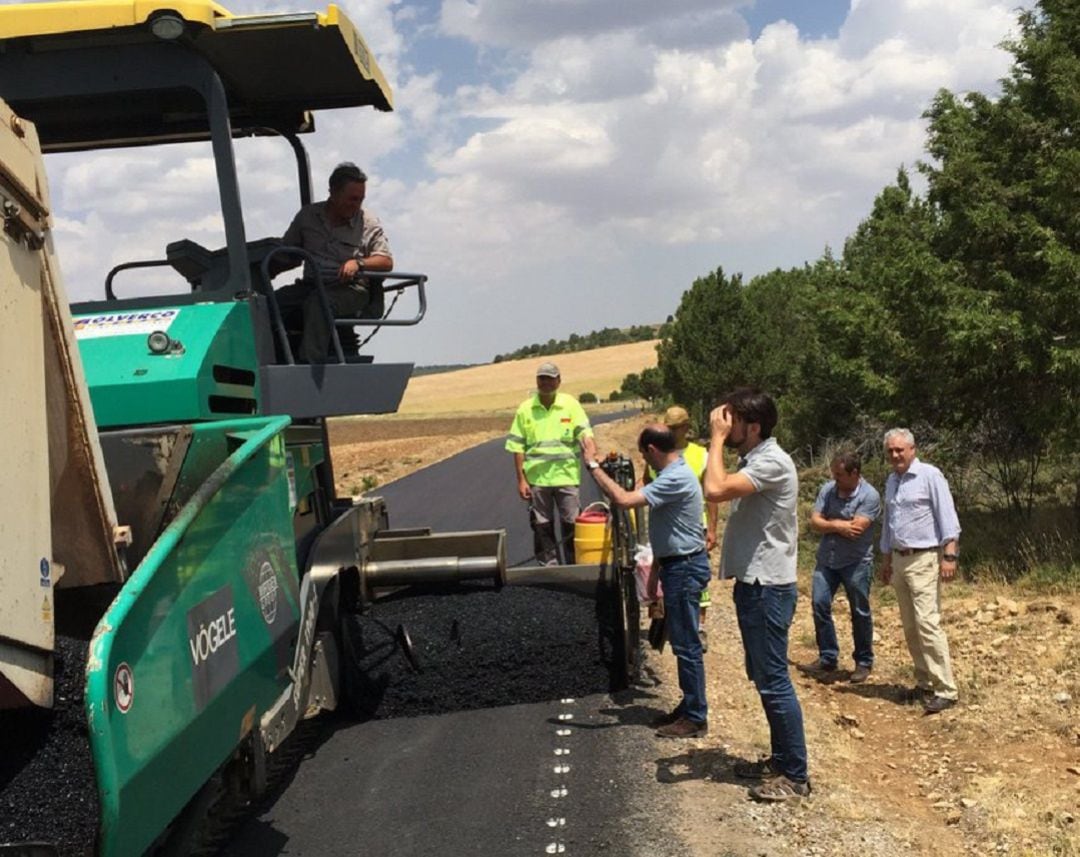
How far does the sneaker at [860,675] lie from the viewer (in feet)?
22.5

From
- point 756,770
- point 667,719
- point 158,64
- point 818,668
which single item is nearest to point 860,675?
point 818,668

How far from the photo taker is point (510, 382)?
3920 inches

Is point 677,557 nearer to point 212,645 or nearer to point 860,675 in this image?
point 860,675

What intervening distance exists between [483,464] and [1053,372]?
18.3 meters

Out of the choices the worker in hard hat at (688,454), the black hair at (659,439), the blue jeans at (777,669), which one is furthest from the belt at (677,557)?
the worker in hard hat at (688,454)

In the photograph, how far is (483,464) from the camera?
1030 inches

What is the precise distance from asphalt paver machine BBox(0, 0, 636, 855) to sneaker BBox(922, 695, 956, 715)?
1.70m

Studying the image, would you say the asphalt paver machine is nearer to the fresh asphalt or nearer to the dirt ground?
the fresh asphalt

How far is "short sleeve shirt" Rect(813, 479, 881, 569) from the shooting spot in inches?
272

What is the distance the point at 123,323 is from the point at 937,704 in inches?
187

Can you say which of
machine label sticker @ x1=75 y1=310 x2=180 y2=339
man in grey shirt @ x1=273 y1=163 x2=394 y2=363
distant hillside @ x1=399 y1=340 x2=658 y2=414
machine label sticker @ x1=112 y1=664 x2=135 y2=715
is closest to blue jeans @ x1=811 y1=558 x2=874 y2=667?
man in grey shirt @ x1=273 y1=163 x2=394 y2=363

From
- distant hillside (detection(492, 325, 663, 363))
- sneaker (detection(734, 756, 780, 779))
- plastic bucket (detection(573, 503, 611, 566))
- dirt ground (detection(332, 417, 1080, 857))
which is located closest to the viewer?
dirt ground (detection(332, 417, 1080, 857))

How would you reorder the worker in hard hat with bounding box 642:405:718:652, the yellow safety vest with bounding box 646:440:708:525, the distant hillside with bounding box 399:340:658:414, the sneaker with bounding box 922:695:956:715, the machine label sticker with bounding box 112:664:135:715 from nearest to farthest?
1. the machine label sticker with bounding box 112:664:135:715
2. the sneaker with bounding box 922:695:956:715
3. the worker in hard hat with bounding box 642:405:718:652
4. the yellow safety vest with bounding box 646:440:708:525
5. the distant hillside with bounding box 399:340:658:414

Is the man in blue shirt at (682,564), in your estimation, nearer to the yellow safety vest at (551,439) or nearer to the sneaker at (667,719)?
the sneaker at (667,719)
